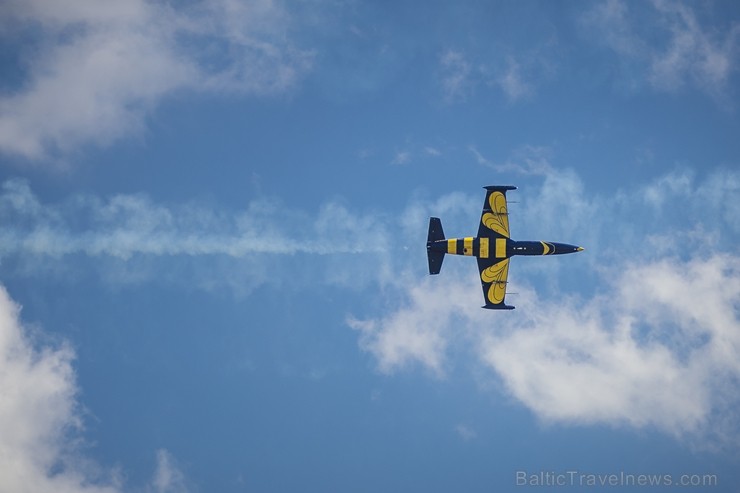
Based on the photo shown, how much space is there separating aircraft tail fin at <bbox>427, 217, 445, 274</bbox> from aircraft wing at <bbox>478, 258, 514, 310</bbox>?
5893 millimetres

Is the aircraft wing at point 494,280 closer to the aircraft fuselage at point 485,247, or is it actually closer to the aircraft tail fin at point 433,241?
the aircraft fuselage at point 485,247

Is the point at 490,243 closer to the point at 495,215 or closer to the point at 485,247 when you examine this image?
the point at 485,247

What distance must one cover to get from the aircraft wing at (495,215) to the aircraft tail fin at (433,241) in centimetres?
578

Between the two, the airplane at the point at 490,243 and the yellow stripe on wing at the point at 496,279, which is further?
the yellow stripe on wing at the point at 496,279

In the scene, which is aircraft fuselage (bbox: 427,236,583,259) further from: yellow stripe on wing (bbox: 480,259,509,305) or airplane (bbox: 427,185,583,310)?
yellow stripe on wing (bbox: 480,259,509,305)

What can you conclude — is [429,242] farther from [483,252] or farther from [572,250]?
[572,250]

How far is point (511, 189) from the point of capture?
161m

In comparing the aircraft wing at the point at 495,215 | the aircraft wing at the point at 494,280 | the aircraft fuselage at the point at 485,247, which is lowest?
the aircraft wing at the point at 494,280

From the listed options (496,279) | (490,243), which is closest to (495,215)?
(490,243)

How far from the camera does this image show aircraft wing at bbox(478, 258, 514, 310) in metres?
163

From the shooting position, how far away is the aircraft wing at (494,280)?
163 meters

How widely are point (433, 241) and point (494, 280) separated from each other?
34.3 feet

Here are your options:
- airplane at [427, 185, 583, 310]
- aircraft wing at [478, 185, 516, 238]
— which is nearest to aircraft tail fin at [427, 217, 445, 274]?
airplane at [427, 185, 583, 310]

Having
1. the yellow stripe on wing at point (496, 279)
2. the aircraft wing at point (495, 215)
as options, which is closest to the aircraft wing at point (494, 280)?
the yellow stripe on wing at point (496, 279)
